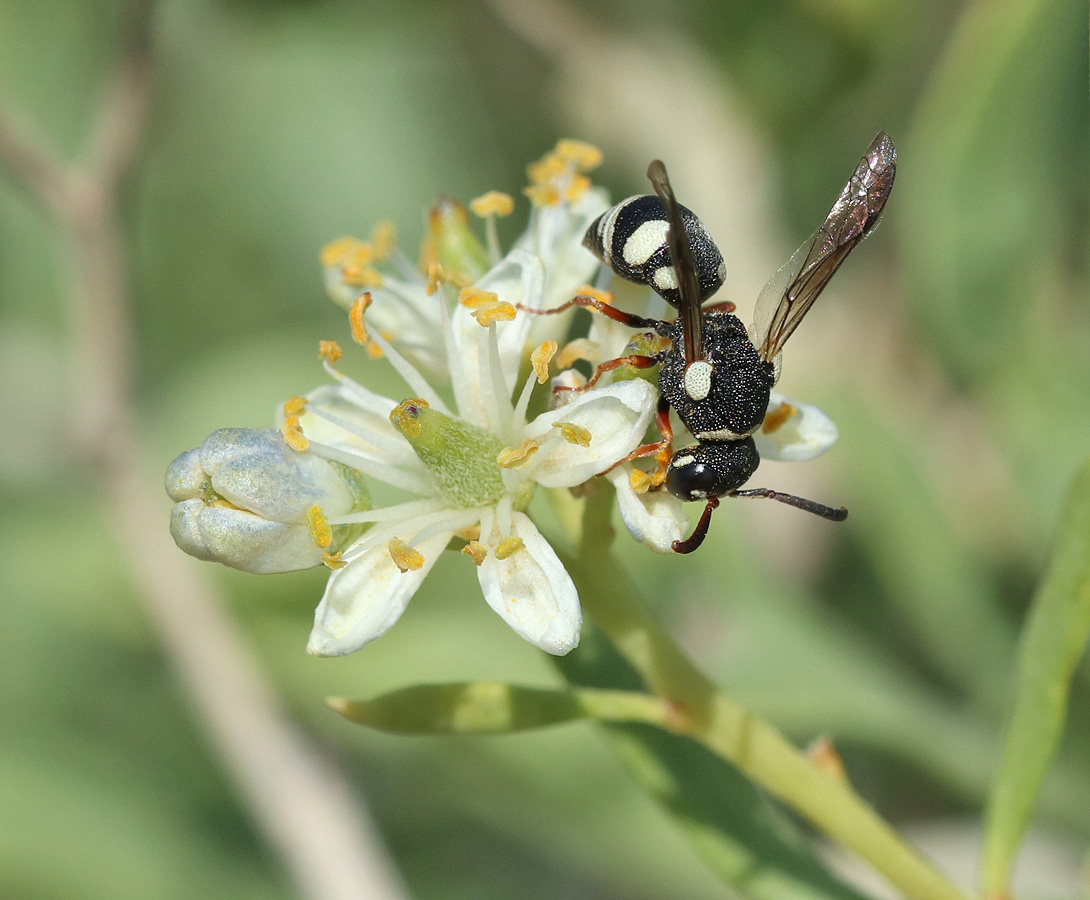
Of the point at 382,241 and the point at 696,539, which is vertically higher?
the point at 382,241

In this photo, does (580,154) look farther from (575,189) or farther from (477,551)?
(477,551)

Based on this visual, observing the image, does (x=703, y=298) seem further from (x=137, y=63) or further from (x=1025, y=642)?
(x=137, y=63)

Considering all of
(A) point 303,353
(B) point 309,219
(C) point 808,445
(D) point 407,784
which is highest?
(B) point 309,219

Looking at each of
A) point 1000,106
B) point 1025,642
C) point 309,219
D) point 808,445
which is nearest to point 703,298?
point 808,445

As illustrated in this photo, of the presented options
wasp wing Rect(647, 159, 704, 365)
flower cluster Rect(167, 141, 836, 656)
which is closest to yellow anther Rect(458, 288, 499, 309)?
flower cluster Rect(167, 141, 836, 656)

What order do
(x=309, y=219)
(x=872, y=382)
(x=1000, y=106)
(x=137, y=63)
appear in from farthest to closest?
(x=309, y=219) < (x=872, y=382) < (x=137, y=63) < (x=1000, y=106)

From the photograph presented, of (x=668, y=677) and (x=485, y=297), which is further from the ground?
(x=485, y=297)

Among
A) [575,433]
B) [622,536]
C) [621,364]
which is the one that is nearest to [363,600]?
[575,433]

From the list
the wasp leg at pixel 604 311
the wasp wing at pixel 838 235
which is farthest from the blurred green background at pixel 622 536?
the wasp leg at pixel 604 311
